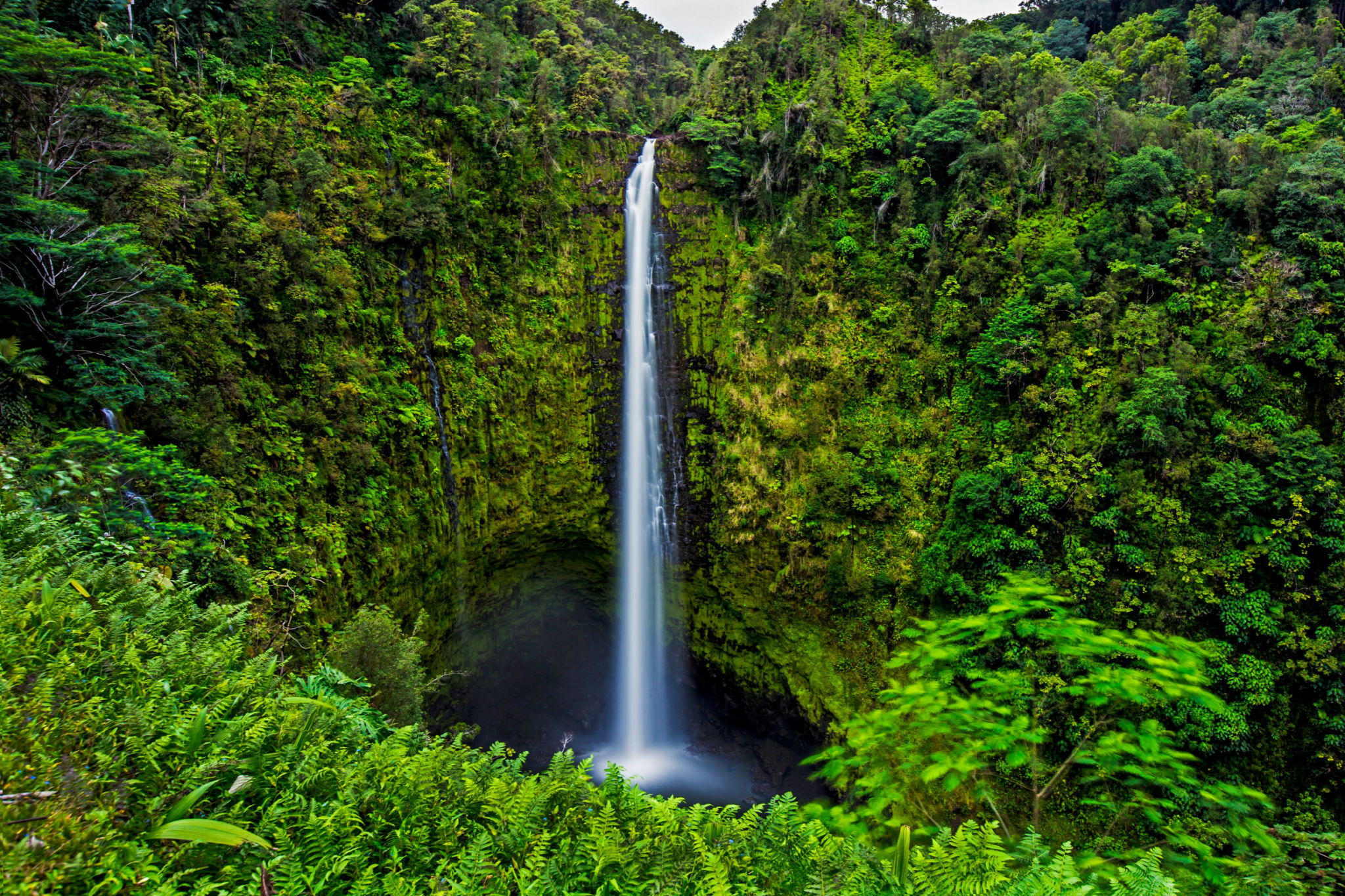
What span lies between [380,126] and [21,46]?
790cm

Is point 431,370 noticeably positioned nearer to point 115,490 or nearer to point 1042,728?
point 115,490

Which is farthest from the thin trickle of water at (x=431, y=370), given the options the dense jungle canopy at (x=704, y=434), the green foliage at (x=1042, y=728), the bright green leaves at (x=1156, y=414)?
the bright green leaves at (x=1156, y=414)

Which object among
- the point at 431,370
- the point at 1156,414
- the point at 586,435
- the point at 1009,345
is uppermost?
the point at 1009,345

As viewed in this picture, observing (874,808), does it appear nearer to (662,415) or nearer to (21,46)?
(21,46)

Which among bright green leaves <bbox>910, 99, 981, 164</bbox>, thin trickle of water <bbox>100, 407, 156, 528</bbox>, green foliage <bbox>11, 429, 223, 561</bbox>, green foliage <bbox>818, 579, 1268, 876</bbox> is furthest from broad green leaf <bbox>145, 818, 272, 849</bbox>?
bright green leaves <bbox>910, 99, 981, 164</bbox>

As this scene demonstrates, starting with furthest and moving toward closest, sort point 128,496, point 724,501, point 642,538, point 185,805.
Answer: point 642,538, point 724,501, point 128,496, point 185,805

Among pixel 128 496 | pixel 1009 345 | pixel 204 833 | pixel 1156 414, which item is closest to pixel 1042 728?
pixel 204 833

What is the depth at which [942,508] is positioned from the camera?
12570 mm

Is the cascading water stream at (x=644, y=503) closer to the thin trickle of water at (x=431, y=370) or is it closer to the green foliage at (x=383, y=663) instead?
the thin trickle of water at (x=431, y=370)

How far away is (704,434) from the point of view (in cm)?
1585

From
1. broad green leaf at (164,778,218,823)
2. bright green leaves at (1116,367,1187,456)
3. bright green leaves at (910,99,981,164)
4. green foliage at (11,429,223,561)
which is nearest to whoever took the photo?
broad green leaf at (164,778,218,823)

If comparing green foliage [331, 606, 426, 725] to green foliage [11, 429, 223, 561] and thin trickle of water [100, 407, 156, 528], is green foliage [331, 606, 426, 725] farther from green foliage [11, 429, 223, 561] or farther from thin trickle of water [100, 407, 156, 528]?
thin trickle of water [100, 407, 156, 528]

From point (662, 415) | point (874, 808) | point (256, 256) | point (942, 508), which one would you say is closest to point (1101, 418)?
point (942, 508)

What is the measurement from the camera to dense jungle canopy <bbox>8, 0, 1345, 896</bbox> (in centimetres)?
239
